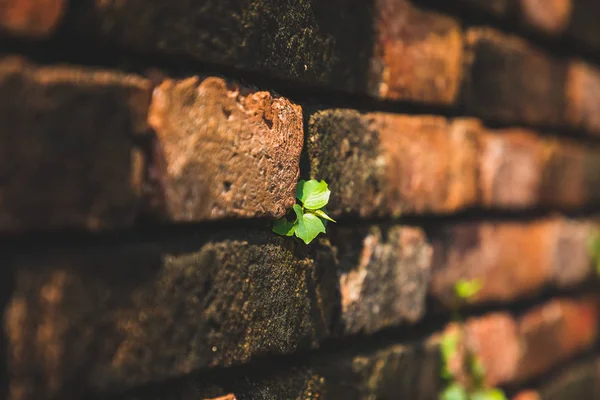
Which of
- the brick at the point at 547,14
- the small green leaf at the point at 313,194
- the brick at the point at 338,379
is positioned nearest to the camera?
the brick at the point at 338,379

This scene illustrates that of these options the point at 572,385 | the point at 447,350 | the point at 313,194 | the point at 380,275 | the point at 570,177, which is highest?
the point at 313,194

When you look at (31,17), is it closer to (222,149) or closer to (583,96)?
(222,149)

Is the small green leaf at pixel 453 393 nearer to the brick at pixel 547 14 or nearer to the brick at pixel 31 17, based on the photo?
the brick at pixel 547 14

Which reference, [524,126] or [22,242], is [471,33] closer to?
[524,126]

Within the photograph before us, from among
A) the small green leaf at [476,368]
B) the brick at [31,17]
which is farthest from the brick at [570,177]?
the brick at [31,17]

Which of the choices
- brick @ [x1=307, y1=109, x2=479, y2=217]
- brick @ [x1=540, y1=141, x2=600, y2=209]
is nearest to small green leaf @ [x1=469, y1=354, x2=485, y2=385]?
brick @ [x1=307, y1=109, x2=479, y2=217]

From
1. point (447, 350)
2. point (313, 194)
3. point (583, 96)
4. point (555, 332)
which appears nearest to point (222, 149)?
point (313, 194)

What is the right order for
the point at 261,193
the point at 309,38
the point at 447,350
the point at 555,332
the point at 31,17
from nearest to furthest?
the point at 31,17 → the point at 261,193 → the point at 309,38 → the point at 447,350 → the point at 555,332
